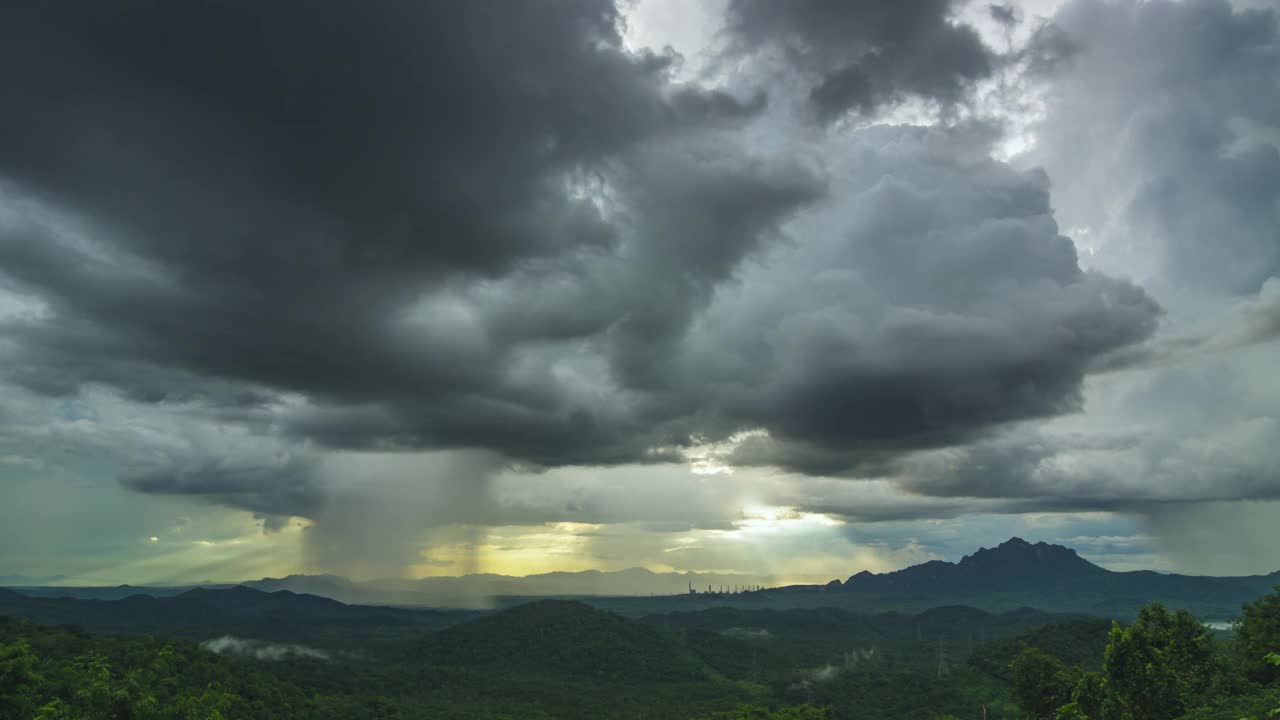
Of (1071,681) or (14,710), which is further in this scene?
(1071,681)

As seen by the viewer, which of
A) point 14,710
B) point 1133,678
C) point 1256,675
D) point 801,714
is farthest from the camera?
point 801,714

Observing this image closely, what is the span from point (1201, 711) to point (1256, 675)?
47448mm

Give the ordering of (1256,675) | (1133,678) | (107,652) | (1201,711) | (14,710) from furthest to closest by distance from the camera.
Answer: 1. (107,652)
2. (1256,675)
3. (1133,678)
4. (1201,711)
5. (14,710)

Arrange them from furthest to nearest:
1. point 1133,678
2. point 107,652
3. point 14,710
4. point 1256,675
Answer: point 107,652, point 1256,675, point 1133,678, point 14,710

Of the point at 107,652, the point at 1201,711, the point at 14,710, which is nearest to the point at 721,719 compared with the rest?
the point at 1201,711

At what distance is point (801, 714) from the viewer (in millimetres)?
173375

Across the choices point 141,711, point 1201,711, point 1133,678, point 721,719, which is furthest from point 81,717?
point 721,719

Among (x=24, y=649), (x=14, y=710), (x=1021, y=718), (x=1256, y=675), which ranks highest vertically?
(x=24, y=649)

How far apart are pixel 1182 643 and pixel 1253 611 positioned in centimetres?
4725

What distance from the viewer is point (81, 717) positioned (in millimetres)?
74062

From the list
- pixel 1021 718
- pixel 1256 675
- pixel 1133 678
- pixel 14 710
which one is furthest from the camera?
pixel 1021 718

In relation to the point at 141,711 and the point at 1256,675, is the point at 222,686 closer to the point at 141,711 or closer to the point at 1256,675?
the point at 141,711

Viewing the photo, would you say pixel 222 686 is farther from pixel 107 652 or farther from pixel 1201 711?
pixel 1201 711

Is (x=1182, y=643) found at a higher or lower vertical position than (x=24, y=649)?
lower
